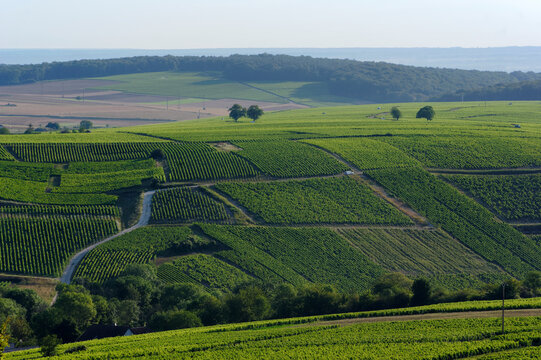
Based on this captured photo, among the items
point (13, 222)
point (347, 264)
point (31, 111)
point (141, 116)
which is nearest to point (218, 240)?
point (347, 264)

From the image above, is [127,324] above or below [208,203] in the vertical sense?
below

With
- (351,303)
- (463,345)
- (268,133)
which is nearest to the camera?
(463,345)

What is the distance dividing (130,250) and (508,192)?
5208 centimetres

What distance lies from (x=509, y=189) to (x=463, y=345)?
56.2 metres

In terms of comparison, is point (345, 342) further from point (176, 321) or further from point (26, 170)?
point (26, 170)

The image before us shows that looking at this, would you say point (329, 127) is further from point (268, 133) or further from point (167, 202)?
point (167, 202)

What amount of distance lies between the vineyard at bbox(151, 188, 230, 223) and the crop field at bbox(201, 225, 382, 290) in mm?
3142

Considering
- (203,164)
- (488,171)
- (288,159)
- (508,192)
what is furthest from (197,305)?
(488,171)

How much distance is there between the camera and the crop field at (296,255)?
7225 cm

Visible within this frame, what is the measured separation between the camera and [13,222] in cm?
7681

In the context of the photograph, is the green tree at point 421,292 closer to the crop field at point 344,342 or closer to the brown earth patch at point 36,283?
the crop field at point 344,342

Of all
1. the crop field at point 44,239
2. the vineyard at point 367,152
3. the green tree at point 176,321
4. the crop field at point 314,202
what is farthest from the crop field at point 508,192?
the green tree at point 176,321

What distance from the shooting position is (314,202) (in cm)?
8694

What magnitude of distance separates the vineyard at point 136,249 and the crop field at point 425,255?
737 inches
